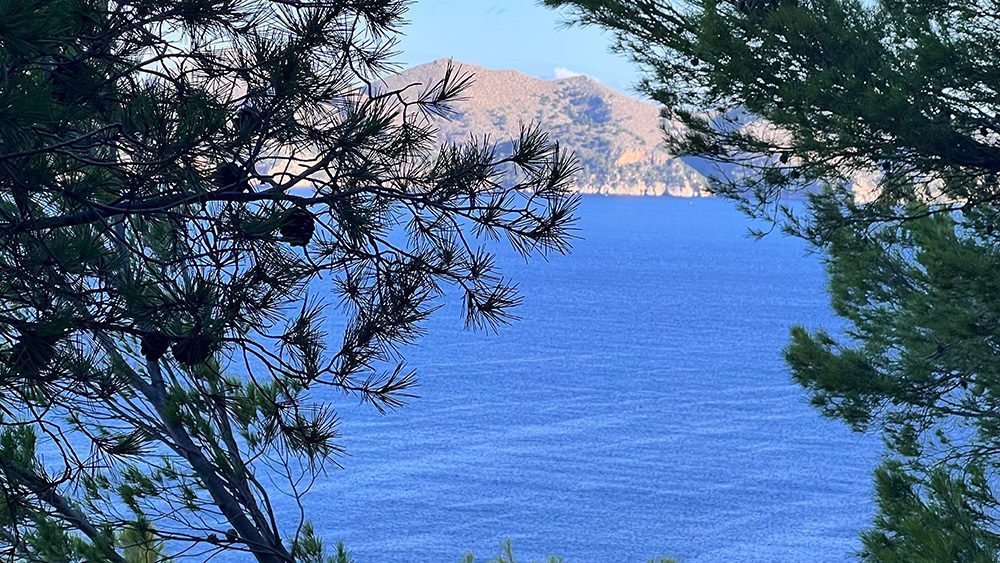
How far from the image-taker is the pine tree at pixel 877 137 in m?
5.44

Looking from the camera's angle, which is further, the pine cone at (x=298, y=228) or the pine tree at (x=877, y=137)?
the pine tree at (x=877, y=137)

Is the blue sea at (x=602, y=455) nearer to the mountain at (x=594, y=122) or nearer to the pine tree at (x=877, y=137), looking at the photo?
the pine tree at (x=877, y=137)

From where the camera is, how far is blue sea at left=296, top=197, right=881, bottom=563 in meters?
30.4

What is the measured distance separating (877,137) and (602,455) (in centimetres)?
3170

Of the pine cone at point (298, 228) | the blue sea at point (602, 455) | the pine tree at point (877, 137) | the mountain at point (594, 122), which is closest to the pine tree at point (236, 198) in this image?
the pine cone at point (298, 228)

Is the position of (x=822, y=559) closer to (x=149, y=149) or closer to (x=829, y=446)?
(x=829, y=446)

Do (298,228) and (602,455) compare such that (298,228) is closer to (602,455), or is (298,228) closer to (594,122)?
(602,455)

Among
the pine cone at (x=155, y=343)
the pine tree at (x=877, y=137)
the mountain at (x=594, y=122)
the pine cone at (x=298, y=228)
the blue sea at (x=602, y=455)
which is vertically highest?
the mountain at (x=594, y=122)

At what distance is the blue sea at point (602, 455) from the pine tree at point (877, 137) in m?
11.0

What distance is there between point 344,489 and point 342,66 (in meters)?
31.0

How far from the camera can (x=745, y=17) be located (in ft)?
18.8

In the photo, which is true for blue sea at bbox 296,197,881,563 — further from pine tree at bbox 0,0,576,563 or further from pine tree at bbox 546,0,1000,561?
pine tree at bbox 0,0,576,563

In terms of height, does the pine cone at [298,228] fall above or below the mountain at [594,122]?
below

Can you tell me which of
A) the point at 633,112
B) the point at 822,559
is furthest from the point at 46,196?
the point at 633,112
